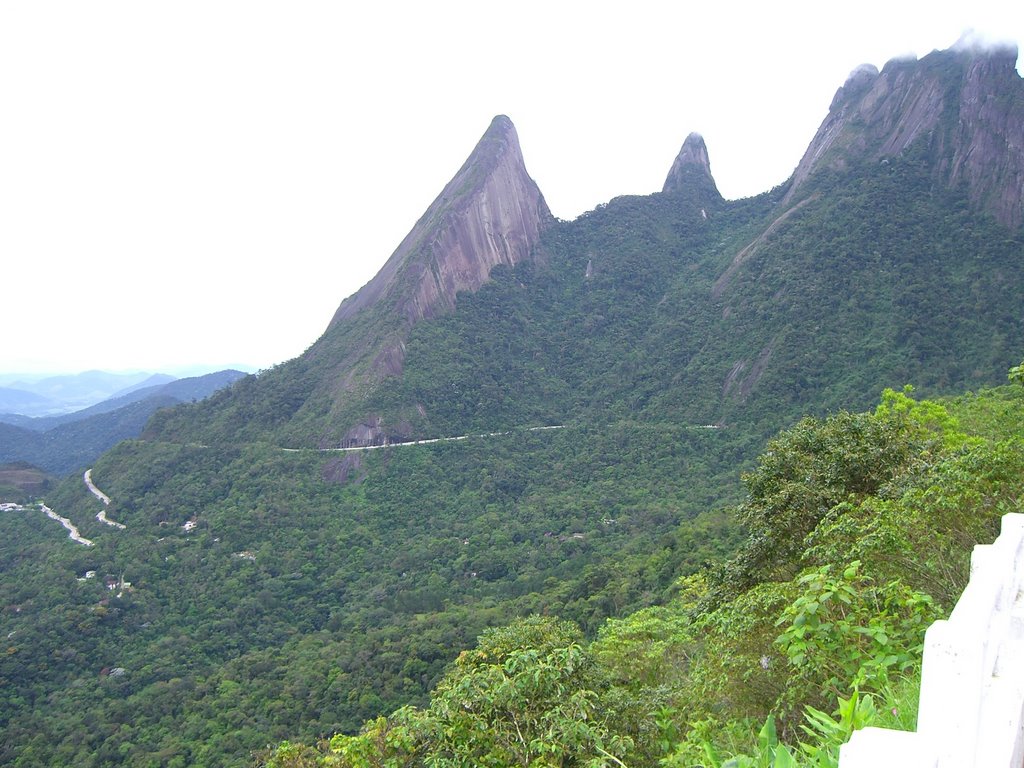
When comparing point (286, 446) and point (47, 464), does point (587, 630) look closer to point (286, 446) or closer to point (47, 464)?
point (286, 446)

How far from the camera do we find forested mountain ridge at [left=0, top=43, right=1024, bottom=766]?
18047 millimetres

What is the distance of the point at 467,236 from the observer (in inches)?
1989

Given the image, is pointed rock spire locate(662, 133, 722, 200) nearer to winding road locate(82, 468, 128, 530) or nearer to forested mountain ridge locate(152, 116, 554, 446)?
forested mountain ridge locate(152, 116, 554, 446)

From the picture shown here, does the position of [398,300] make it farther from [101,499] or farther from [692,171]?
[692,171]

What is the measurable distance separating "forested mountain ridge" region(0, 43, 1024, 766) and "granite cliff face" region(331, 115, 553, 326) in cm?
45

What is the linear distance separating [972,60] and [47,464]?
83.0 meters

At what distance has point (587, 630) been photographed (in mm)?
16516

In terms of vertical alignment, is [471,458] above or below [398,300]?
below

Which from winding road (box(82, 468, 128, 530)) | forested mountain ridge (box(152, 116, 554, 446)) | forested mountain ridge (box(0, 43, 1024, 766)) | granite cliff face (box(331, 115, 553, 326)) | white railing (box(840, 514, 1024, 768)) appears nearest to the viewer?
white railing (box(840, 514, 1024, 768))

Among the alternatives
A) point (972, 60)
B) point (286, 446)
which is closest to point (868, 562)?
point (286, 446)

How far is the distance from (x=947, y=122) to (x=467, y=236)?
3627 cm

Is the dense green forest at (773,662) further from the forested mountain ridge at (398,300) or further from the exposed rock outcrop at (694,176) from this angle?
the exposed rock outcrop at (694,176)

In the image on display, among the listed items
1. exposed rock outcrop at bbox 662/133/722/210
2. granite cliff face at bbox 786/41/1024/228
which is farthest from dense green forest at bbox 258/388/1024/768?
exposed rock outcrop at bbox 662/133/722/210

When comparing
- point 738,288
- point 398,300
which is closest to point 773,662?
point 398,300
